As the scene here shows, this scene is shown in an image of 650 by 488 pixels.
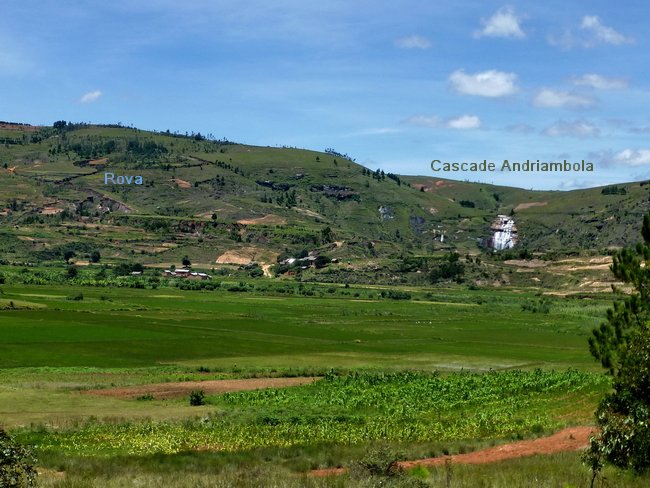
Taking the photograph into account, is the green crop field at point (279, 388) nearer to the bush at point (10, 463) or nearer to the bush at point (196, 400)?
the bush at point (196, 400)

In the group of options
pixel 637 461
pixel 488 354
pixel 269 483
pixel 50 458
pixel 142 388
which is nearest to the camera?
pixel 637 461

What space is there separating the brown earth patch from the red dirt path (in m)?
24.1

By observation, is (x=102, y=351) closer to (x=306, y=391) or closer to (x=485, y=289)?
(x=306, y=391)

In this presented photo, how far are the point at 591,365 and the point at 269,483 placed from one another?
57.0 meters

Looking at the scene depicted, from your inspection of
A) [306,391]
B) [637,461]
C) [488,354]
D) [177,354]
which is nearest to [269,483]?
[637,461]

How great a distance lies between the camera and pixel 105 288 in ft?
528

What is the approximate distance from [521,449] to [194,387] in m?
29.0

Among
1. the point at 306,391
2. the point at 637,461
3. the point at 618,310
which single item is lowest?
the point at 306,391

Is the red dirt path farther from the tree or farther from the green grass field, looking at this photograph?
the tree

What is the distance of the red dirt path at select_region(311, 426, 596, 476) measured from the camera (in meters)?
32.2

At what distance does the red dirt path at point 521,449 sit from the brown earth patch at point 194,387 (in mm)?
24096

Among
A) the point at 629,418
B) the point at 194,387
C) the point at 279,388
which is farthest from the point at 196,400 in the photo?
the point at 629,418

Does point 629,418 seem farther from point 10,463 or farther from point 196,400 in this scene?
point 196,400

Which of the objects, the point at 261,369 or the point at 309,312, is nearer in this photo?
the point at 261,369
